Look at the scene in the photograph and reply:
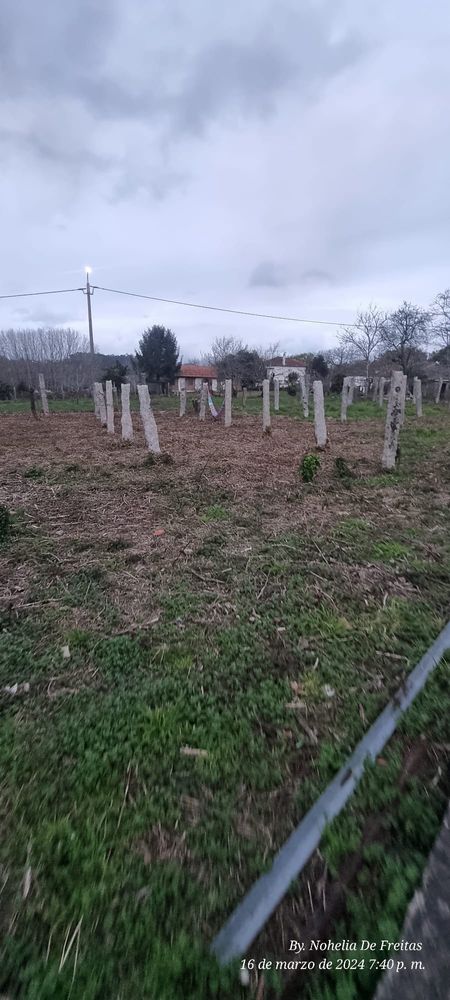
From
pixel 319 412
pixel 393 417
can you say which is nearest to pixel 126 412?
pixel 319 412

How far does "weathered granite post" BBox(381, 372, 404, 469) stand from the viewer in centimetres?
657

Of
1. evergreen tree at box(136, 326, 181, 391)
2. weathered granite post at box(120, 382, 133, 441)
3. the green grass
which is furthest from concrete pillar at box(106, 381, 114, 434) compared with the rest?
evergreen tree at box(136, 326, 181, 391)

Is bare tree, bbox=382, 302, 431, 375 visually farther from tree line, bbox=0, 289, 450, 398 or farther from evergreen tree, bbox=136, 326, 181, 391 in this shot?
evergreen tree, bbox=136, 326, 181, 391

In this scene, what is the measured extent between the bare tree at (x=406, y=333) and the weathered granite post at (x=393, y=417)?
31.9m

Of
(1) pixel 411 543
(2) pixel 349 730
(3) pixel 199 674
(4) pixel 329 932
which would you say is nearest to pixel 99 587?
(3) pixel 199 674

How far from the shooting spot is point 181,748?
1754mm

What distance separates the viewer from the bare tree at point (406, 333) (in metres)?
35.2

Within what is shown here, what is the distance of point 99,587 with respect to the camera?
3.19 meters

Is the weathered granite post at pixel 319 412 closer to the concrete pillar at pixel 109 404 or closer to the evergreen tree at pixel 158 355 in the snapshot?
the concrete pillar at pixel 109 404

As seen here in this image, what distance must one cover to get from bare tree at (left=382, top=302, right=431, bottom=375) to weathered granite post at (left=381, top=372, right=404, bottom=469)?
3185cm

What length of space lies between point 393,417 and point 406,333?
111ft

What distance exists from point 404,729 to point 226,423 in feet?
42.4

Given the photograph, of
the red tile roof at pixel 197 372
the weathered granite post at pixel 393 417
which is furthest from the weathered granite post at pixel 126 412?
the red tile roof at pixel 197 372

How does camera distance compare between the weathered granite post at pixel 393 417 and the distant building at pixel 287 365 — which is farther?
the distant building at pixel 287 365
